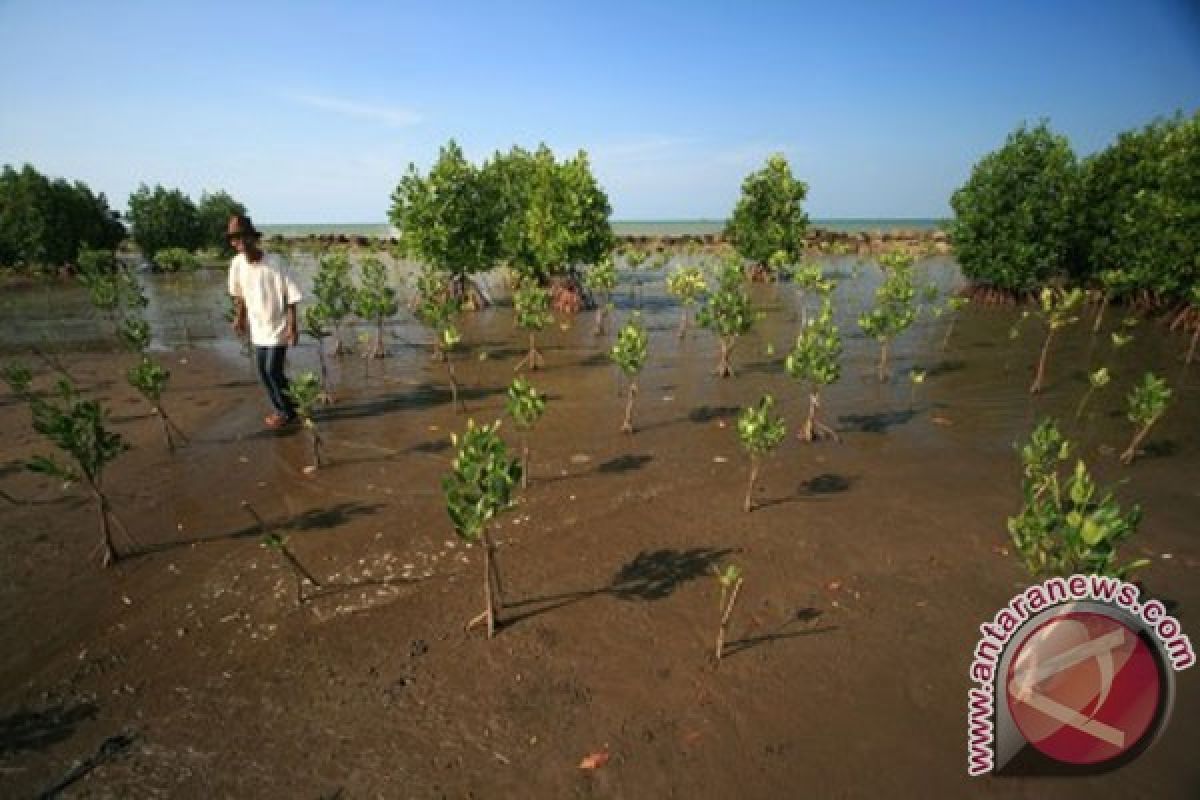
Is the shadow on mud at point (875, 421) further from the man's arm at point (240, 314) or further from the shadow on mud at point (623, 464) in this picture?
the man's arm at point (240, 314)

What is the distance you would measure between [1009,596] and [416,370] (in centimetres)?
1203

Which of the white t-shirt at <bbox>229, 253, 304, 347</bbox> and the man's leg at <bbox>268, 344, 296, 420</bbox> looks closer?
the white t-shirt at <bbox>229, 253, 304, 347</bbox>

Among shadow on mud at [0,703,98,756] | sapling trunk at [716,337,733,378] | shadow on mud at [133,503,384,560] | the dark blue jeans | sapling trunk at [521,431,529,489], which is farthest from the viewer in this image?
sapling trunk at [716,337,733,378]

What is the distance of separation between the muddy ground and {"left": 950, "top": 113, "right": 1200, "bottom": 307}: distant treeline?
1029 cm

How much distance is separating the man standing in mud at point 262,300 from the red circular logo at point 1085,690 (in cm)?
943

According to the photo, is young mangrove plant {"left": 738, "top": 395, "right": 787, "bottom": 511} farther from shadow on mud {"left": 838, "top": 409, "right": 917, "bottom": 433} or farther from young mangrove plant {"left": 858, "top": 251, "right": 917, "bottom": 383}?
young mangrove plant {"left": 858, "top": 251, "right": 917, "bottom": 383}

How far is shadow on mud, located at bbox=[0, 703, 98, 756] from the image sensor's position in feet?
13.9

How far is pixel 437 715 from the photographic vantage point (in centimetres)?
449

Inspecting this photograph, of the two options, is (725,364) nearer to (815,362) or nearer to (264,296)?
(815,362)

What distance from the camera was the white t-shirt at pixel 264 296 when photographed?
30.4 ft

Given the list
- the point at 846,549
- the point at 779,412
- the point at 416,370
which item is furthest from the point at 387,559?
the point at 416,370

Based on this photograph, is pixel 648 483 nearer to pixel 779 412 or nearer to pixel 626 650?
pixel 626 650

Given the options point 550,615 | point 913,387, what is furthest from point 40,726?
point 913,387

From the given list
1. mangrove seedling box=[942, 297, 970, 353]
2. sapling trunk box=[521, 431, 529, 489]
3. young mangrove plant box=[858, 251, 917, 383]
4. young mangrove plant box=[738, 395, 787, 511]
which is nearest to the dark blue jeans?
sapling trunk box=[521, 431, 529, 489]
